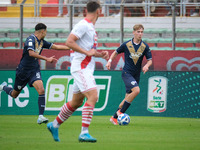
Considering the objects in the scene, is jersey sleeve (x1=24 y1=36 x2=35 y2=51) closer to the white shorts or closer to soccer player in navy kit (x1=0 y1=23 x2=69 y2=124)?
soccer player in navy kit (x1=0 y1=23 x2=69 y2=124)

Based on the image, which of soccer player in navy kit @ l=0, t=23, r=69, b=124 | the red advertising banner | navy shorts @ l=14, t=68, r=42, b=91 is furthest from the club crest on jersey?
the red advertising banner

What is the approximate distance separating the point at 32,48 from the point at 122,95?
446 cm

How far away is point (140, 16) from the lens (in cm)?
1678

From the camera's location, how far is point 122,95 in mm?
13359

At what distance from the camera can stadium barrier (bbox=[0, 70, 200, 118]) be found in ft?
43.0

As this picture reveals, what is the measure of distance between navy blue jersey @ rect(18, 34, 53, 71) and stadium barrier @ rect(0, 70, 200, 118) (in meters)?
3.19

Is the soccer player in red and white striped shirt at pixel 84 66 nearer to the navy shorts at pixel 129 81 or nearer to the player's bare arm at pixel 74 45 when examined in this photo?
the player's bare arm at pixel 74 45

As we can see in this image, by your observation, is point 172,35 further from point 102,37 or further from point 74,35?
point 74,35

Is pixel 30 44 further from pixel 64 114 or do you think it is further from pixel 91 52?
pixel 91 52

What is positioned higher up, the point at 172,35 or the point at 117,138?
the point at 172,35

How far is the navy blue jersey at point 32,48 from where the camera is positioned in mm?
9758

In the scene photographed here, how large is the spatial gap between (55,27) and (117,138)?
10.8m

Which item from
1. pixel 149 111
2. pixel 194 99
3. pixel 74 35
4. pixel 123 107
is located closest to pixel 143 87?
pixel 149 111

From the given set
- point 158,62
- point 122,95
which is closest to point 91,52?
point 122,95
